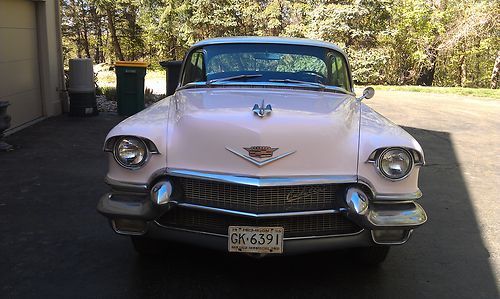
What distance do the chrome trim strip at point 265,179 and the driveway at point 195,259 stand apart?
0.84 m

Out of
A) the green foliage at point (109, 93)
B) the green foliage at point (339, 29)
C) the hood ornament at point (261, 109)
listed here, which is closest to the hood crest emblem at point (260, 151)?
the hood ornament at point (261, 109)

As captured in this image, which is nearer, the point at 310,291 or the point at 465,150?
the point at 310,291

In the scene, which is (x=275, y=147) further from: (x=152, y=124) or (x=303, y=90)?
(x=303, y=90)

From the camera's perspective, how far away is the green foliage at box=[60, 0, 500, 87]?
20516mm

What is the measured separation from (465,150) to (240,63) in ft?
17.9

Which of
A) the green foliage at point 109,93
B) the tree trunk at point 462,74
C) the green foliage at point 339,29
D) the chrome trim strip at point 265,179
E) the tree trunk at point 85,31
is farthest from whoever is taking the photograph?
the tree trunk at point 462,74

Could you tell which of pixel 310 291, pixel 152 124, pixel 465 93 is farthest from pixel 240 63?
pixel 465 93

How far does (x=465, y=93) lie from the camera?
1656cm

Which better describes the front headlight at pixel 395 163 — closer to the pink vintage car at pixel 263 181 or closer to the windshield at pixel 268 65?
the pink vintage car at pixel 263 181

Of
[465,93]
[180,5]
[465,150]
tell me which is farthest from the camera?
[180,5]

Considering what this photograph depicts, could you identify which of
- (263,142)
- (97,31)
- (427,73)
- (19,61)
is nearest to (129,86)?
(19,61)

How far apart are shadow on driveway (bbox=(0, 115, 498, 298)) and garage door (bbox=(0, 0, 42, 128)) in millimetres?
3645

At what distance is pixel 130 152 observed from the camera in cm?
308

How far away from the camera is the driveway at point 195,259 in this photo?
10.9 feet
